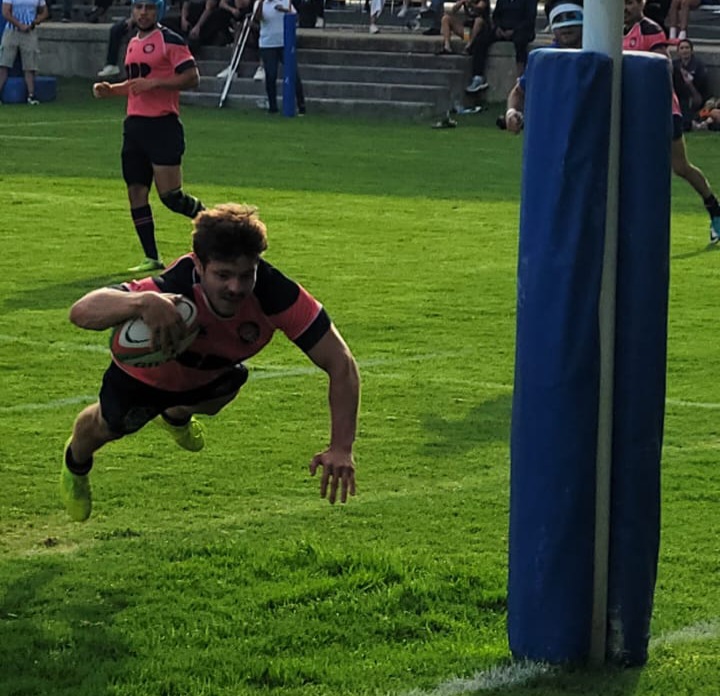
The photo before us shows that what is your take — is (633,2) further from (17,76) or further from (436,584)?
(17,76)

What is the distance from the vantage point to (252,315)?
6.16 m

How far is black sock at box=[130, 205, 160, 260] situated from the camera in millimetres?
13844

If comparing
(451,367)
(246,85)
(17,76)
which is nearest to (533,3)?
(246,85)

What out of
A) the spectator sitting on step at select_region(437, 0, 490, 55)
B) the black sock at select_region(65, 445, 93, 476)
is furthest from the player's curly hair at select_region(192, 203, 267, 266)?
the spectator sitting on step at select_region(437, 0, 490, 55)

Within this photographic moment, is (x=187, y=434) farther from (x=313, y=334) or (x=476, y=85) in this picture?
(x=476, y=85)

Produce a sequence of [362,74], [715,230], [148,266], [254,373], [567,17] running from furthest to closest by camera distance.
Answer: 1. [362,74]
2. [715,230]
3. [148,266]
4. [567,17]
5. [254,373]

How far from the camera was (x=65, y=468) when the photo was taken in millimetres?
6977

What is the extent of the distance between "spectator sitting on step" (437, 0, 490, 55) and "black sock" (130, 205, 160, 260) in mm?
18042

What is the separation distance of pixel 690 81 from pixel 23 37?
438 inches

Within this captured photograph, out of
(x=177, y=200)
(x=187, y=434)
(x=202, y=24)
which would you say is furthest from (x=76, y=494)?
(x=202, y=24)

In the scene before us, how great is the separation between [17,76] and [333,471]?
27582 mm

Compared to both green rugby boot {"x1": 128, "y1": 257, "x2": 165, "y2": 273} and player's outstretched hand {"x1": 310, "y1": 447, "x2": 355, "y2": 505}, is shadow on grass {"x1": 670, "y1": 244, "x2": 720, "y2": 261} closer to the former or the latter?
green rugby boot {"x1": 128, "y1": 257, "x2": 165, "y2": 273}

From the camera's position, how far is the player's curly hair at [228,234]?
5727 mm

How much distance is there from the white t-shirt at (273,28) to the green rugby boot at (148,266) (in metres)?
17.1
